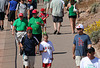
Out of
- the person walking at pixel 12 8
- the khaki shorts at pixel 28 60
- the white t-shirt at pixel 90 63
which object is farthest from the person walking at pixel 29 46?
the person walking at pixel 12 8

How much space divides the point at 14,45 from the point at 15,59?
7.56 ft

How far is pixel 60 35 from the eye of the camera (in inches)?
735

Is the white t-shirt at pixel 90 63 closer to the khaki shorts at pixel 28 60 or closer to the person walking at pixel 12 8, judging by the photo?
the khaki shorts at pixel 28 60

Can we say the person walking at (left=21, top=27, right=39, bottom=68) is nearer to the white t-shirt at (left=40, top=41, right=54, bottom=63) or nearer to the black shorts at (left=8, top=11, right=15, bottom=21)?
the white t-shirt at (left=40, top=41, right=54, bottom=63)

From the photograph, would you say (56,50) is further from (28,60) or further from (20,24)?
(28,60)

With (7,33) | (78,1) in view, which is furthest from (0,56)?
(78,1)

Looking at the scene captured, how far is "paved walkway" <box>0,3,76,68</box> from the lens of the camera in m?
13.6

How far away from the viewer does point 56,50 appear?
620 inches

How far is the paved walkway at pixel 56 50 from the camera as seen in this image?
13.6 m

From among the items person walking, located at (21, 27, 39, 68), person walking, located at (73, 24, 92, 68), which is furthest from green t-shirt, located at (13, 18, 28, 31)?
person walking, located at (73, 24, 92, 68)

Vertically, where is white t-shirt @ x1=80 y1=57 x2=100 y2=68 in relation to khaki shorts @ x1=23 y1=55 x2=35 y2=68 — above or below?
above

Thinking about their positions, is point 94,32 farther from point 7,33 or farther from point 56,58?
point 7,33

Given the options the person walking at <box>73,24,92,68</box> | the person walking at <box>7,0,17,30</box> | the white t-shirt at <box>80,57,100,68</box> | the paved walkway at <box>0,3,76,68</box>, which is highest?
the person walking at <box>7,0,17,30</box>

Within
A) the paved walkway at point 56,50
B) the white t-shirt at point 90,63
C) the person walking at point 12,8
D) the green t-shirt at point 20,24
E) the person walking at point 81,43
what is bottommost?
the paved walkway at point 56,50
